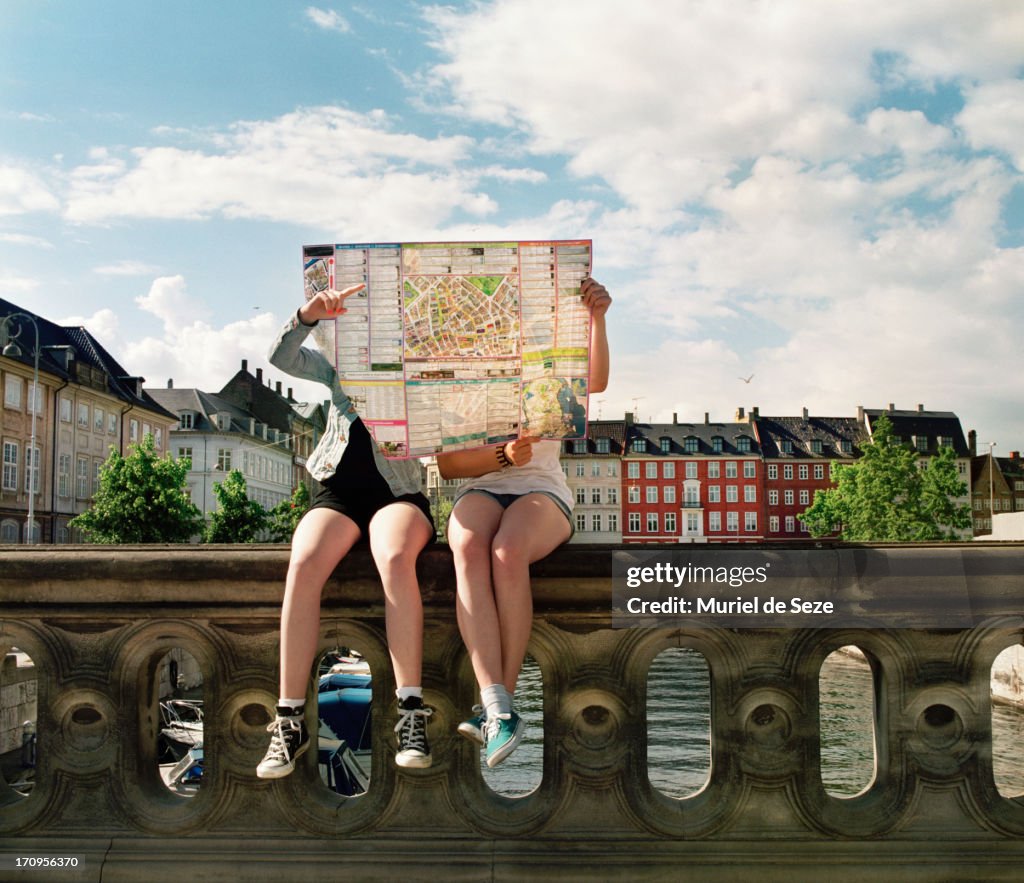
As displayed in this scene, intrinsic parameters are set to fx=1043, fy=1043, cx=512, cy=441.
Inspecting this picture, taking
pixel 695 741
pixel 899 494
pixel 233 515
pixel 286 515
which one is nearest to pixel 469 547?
pixel 695 741

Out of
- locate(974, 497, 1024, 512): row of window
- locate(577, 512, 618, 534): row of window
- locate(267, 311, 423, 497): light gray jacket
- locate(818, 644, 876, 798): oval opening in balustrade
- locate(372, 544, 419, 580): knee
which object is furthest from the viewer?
locate(974, 497, 1024, 512): row of window

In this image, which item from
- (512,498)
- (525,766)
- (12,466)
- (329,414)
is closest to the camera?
(512,498)

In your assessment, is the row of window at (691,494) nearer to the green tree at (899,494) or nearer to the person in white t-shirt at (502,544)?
the green tree at (899,494)

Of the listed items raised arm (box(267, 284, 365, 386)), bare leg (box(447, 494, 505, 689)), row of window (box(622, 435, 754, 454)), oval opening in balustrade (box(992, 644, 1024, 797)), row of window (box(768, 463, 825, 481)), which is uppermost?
row of window (box(622, 435, 754, 454))

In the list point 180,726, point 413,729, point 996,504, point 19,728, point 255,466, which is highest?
point 255,466

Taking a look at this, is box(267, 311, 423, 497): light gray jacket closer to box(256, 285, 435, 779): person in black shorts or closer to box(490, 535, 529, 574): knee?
box(256, 285, 435, 779): person in black shorts

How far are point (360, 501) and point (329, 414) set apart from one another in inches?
16.1

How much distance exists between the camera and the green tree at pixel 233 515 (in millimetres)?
55906

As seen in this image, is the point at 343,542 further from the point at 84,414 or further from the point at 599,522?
the point at 599,522

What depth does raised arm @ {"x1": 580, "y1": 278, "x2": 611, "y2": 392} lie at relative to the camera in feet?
11.2

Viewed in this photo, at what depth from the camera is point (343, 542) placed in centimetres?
326

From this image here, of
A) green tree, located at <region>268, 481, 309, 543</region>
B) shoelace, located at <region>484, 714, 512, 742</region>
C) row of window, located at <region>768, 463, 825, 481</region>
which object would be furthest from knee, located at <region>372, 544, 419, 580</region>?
row of window, located at <region>768, 463, 825, 481</region>

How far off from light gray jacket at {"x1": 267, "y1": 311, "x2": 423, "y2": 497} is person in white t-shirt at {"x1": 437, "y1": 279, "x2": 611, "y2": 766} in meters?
0.15

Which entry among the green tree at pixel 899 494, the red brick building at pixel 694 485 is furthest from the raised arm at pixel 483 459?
the red brick building at pixel 694 485
